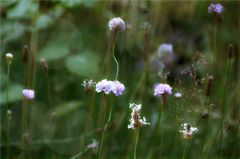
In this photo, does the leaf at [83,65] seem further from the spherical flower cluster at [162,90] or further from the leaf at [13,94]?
the spherical flower cluster at [162,90]

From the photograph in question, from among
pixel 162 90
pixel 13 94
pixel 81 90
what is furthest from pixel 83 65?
pixel 162 90

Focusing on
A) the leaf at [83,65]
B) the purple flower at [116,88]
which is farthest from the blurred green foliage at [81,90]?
the purple flower at [116,88]

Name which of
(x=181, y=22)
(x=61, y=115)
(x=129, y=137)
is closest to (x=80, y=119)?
(x=61, y=115)

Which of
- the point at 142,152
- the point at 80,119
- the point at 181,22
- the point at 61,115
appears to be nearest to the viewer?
the point at 142,152

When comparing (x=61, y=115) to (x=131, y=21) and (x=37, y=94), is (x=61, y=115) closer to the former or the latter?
(x=37, y=94)

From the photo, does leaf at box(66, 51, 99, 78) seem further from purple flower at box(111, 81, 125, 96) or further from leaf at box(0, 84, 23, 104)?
purple flower at box(111, 81, 125, 96)

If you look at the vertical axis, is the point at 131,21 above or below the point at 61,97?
above

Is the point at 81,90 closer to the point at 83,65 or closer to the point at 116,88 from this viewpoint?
the point at 83,65

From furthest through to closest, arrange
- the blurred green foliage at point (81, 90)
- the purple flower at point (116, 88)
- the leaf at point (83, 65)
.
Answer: the leaf at point (83, 65), the blurred green foliage at point (81, 90), the purple flower at point (116, 88)
